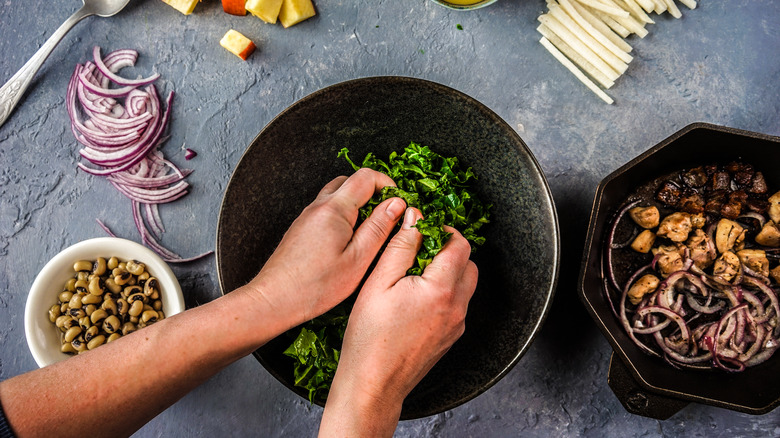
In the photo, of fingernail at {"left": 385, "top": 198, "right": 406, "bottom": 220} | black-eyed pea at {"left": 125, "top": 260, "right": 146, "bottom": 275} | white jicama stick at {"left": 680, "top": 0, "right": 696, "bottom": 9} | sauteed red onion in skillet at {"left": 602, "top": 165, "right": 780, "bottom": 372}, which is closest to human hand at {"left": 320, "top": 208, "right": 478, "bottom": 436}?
fingernail at {"left": 385, "top": 198, "right": 406, "bottom": 220}

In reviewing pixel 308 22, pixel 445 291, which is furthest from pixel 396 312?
pixel 308 22

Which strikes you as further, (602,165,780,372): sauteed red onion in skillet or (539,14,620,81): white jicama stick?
(539,14,620,81): white jicama stick

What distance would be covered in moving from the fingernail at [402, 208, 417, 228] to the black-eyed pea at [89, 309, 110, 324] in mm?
1278

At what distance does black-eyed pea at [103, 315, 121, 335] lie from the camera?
210cm

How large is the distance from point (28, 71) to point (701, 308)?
2.84m

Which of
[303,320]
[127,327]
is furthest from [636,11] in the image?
[127,327]

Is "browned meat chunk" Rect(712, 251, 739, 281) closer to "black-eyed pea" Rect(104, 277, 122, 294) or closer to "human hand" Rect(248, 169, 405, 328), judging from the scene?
"human hand" Rect(248, 169, 405, 328)

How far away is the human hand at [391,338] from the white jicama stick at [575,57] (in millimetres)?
1057

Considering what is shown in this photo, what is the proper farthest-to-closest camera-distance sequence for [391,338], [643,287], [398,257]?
1. [643,287]
2. [398,257]
3. [391,338]

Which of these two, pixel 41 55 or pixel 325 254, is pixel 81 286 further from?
pixel 325 254

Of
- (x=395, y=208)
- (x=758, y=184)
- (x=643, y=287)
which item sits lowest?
(x=643, y=287)

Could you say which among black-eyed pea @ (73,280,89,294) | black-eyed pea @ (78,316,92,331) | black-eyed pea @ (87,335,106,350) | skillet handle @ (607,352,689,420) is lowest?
skillet handle @ (607,352,689,420)

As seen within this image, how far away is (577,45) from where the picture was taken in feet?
6.97

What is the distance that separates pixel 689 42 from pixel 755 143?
53 cm
